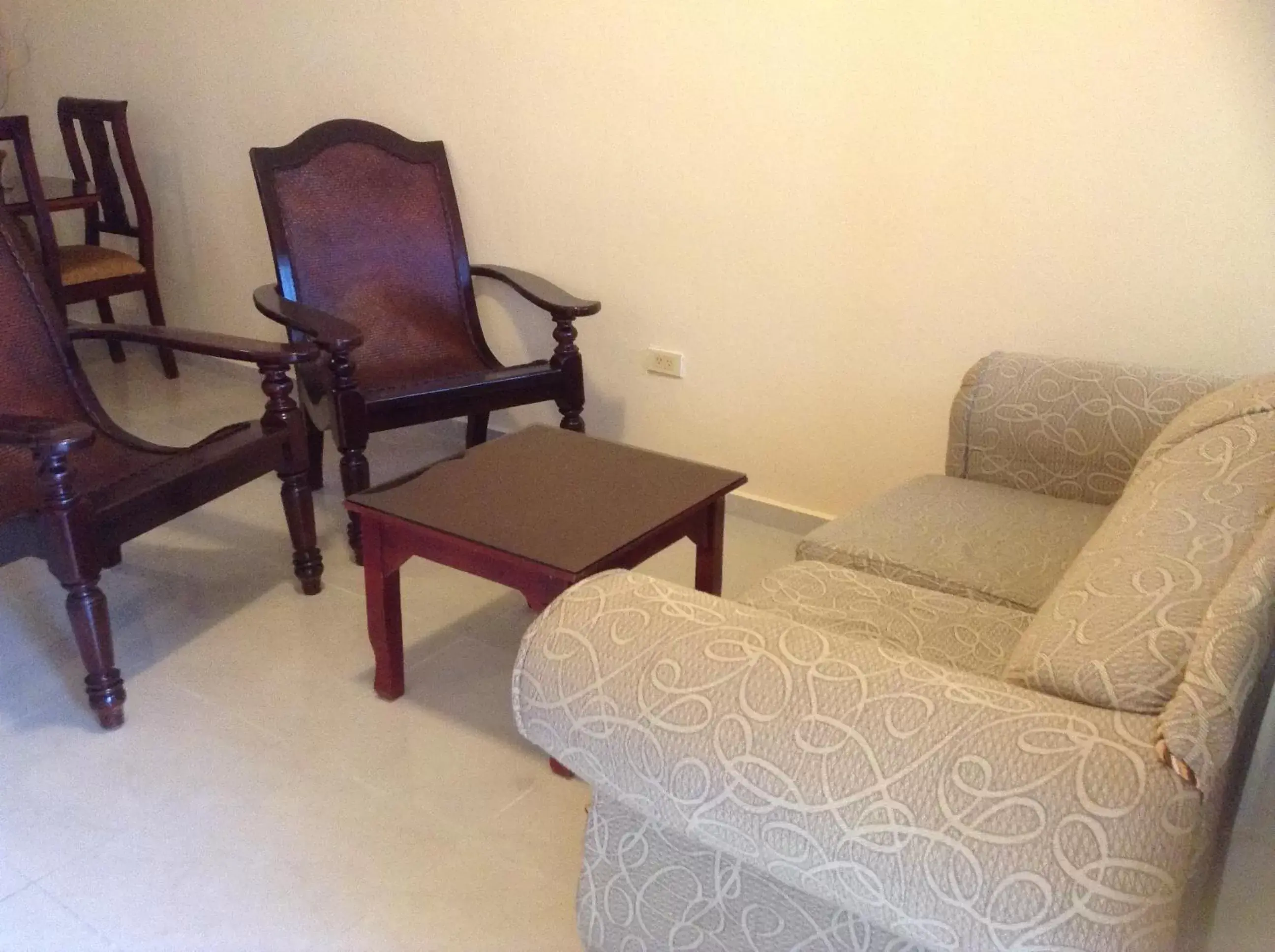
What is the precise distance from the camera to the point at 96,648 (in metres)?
1.93

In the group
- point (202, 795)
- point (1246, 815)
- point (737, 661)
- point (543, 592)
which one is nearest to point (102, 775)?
point (202, 795)

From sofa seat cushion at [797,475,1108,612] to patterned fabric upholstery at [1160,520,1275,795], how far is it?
697 mm

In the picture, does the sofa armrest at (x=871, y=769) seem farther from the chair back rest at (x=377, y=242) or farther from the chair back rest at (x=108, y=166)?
the chair back rest at (x=108, y=166)

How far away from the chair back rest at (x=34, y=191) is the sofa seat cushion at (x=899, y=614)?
246 cm

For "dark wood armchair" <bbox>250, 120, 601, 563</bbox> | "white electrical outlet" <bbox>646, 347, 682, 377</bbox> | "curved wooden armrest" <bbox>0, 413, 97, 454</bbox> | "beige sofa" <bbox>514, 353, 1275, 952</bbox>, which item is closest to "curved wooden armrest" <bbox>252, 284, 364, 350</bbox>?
"dark wood armchair" <bbox>250, 120, 601, 563</bbox>

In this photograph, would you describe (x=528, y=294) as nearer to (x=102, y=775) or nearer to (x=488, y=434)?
(x=488, y=434)

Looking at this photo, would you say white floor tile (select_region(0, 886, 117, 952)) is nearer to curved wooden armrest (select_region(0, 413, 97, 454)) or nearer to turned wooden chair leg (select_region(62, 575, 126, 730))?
turned wooden chair leg (select_region(62, 575, 126, 730))

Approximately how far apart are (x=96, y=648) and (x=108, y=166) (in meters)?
2.34

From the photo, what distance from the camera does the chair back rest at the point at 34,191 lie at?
304 centimetres

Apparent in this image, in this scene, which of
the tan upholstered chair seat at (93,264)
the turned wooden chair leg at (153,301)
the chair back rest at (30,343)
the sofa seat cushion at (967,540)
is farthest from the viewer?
the turned wooden chair leg at (153,301)

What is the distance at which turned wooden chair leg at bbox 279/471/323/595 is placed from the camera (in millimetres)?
2371

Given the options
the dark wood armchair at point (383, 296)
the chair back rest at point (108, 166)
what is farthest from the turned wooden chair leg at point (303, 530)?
the chair back rest at point (108, 166)

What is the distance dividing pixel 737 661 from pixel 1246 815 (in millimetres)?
535

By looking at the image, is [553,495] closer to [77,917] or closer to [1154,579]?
[77,917]
